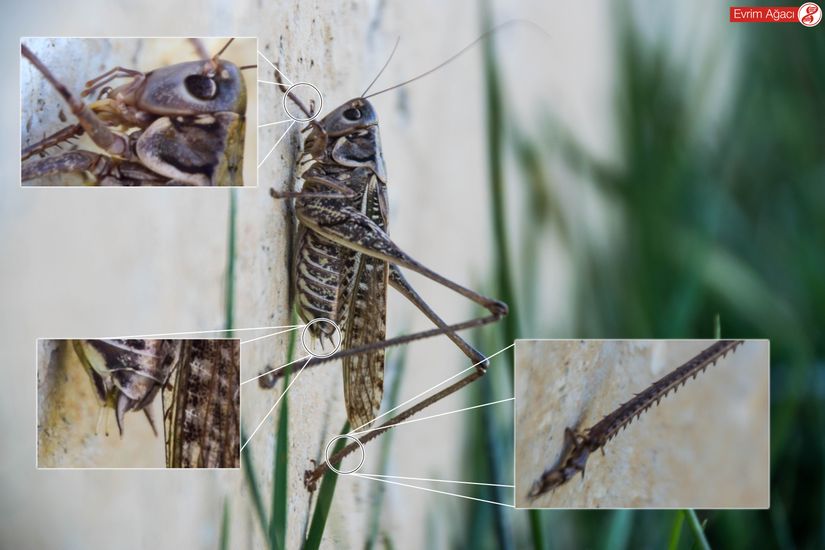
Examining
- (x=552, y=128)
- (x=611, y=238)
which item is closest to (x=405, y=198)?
(x=552, y=128)

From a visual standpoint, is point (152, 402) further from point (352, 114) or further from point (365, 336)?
point (352, 114)

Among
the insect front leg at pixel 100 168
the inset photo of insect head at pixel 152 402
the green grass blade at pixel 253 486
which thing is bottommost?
the green grass blade at pixel 253 486

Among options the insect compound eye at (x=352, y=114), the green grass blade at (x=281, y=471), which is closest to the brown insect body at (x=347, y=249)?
the insect compound eye at (x=352, y=114)

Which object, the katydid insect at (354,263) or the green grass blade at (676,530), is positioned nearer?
the katydid insect at (354,263)

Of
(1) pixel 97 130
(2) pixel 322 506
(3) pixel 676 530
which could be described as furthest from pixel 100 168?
(3) pixel 676 530

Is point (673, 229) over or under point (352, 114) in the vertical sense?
under

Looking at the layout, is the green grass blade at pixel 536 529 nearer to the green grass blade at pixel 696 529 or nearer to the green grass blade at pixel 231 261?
the green grass blade at pixel 696 529
